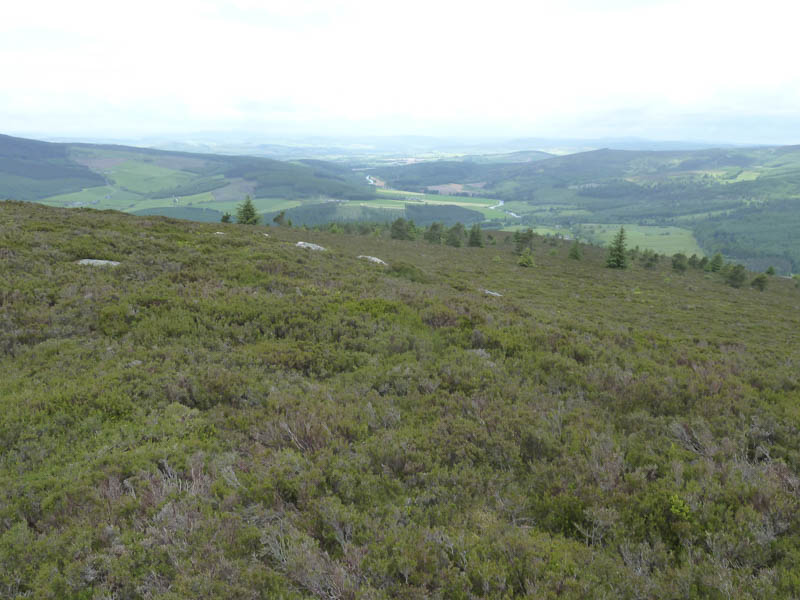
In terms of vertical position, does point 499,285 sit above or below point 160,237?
below

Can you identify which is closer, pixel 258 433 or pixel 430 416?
pixel 258 433

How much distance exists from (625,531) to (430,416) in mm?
3299

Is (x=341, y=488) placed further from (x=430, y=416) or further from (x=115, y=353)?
(x=115, y=353)

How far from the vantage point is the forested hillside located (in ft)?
13.2

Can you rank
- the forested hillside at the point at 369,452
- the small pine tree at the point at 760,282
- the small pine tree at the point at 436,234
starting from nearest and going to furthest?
the forested hillside at the point at 369,452, the small pine tree at the point at 760,282, the small pine tree at the point at 436,234

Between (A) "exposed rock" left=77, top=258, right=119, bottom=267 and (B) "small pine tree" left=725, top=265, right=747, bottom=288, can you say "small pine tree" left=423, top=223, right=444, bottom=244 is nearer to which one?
(B) "small pine tree" left=725, top=265, right=747, bottom=288

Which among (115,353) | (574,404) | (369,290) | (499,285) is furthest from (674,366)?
(499,285)

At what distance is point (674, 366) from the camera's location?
9914mm

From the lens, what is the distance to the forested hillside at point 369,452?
13.2ft

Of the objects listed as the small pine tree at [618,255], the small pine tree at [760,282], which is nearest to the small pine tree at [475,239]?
the small pine tree at [618,255]

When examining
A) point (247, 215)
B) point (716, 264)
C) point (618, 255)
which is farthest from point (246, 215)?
point (716, 264)

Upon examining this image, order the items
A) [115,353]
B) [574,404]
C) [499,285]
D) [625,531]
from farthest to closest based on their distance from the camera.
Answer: [499,285] → [115,353] → [574,404] → [625,531]

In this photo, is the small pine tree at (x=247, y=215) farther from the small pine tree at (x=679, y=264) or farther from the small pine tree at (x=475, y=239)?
the small pine tree at (x=679, y=264)

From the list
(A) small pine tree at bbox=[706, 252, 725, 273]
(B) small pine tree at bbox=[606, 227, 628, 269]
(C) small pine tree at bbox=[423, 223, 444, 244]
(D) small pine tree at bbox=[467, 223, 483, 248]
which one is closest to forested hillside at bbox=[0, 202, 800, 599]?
(B) small pine tree at bbox=[606, 227, 628, 269]
